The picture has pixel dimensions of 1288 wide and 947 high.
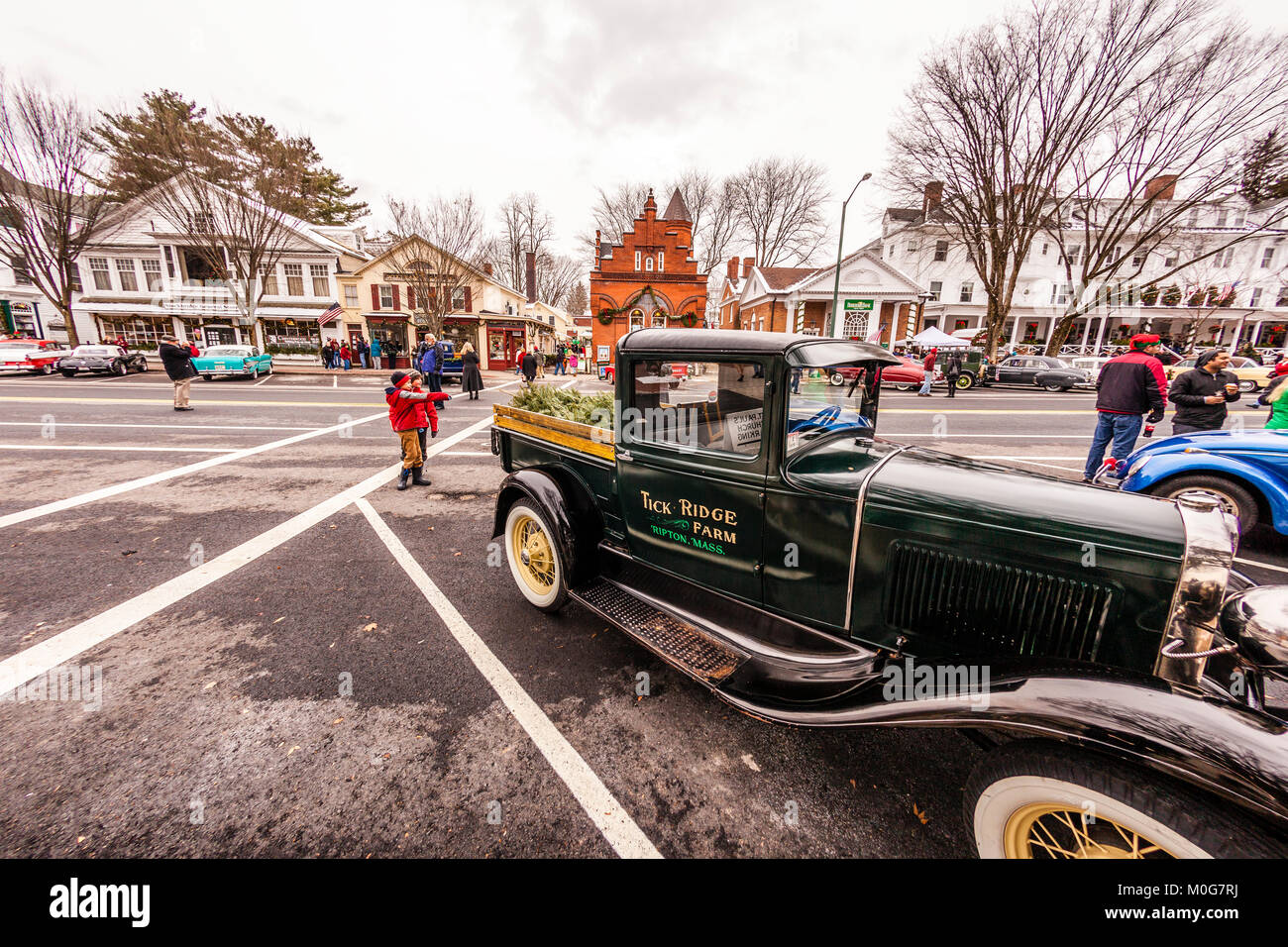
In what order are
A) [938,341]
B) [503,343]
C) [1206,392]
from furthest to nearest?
[503,343] < [938,341] < [1206,392]

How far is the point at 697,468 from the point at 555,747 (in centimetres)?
160

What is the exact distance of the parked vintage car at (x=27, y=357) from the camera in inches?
742

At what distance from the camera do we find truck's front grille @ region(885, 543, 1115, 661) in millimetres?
1938

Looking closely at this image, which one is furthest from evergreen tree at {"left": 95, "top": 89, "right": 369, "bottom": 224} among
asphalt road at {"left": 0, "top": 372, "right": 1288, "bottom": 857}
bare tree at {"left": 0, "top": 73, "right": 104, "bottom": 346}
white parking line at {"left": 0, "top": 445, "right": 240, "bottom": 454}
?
asphalt road at {"left": 0, "top": 372, "right": 1288, "bottom": 857}

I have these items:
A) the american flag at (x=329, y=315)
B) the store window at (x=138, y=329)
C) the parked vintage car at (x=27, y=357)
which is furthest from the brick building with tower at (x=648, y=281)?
the store window at (x=138, y=329)

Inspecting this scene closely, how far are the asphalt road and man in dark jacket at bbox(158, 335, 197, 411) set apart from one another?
7.47 m

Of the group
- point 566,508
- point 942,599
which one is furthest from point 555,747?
point 942,599

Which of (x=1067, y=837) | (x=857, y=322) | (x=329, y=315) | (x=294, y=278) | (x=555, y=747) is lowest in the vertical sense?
(x=555, y=747)

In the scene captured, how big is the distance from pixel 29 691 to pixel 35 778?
2.95 feet

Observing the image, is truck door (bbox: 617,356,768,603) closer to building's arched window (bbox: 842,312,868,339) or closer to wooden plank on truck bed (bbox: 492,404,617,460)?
wooden plank on truck bed (bbox: 492,404,617,460)

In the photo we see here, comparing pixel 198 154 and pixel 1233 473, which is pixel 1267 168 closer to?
pixel 1233 473

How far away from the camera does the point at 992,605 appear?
207 centimetres

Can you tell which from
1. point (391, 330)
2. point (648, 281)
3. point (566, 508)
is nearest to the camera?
point (566, 508)

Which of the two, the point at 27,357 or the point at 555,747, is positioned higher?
the point at 27,357
